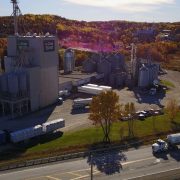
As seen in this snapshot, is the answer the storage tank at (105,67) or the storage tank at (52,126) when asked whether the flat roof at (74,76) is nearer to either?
the storage tank at (105,67)

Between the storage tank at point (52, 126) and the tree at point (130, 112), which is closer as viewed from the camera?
the storage tank at point (52, 126)

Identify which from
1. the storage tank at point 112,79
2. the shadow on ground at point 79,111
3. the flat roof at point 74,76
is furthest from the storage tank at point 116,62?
the shadow on ground at point 79,111

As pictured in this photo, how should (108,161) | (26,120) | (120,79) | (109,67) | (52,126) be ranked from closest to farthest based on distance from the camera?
(108,161)
(52,126)
(26,120)
(120,79)
(109,67)

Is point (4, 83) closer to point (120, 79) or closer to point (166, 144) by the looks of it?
point (166, 144)

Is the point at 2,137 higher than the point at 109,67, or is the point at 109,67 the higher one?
the point at 109,67

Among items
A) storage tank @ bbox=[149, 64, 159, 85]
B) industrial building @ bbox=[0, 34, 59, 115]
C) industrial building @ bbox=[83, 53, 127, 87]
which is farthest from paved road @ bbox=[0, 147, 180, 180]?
storage tank @ bbox=[149, 64, 159, 85]

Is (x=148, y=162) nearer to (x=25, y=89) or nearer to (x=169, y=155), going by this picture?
(x=169, y=155)


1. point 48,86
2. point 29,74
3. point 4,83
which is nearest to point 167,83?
point 48,86
